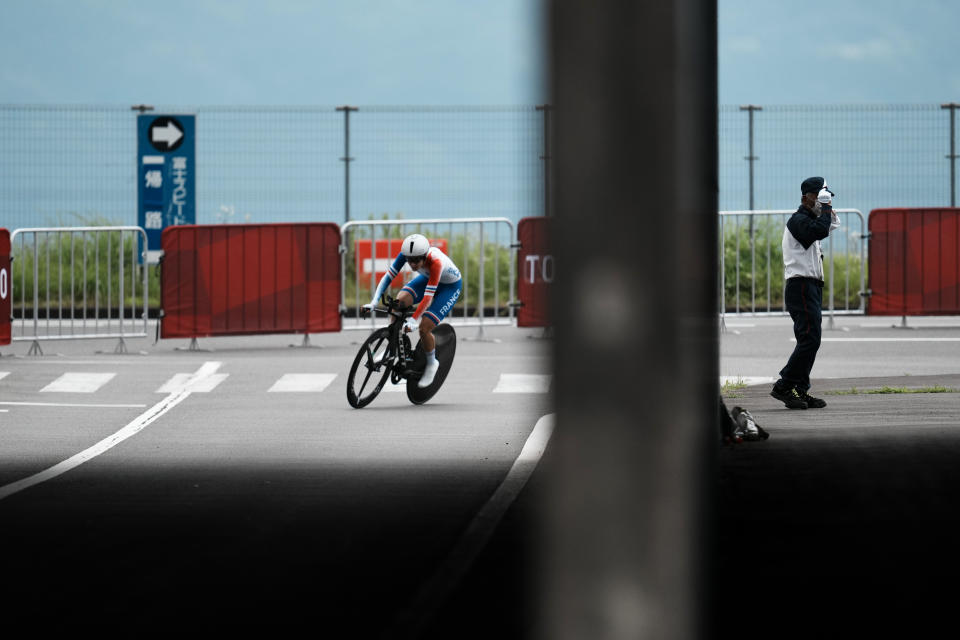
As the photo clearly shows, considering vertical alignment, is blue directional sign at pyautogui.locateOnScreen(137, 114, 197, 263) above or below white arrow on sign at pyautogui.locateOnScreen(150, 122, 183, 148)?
below

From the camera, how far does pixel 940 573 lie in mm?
5738

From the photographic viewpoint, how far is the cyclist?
13.6 metres

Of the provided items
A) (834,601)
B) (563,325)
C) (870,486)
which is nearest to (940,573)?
(834,601)

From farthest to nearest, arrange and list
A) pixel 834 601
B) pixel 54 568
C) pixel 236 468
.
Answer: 1. pixel 236 468
2. pixel 54 568
3. pixel 834 601

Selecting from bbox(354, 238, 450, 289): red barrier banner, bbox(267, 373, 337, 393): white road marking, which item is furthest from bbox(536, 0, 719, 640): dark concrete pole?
bbox(354, 238, 450, 289): red barrier banner

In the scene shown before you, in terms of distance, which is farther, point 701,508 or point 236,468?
point 236,468

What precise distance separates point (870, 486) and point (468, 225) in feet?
48.5

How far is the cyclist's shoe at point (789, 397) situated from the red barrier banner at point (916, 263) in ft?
34.1

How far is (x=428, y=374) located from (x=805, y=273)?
3512 mm

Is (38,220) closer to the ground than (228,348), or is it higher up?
higher up

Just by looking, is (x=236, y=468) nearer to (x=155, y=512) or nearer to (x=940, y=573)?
(x=155, y=512)

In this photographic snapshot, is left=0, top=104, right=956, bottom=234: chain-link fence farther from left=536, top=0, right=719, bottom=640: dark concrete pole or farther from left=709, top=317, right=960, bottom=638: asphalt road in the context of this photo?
left=536, top=0, right=719, bottom=640: dark concrete pole

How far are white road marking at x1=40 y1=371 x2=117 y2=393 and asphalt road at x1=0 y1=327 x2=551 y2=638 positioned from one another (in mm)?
42

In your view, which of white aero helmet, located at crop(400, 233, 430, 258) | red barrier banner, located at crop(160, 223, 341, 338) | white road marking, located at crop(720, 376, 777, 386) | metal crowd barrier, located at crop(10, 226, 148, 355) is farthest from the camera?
metal crowd barrier, located at crop(10, 226, 148, 355)
